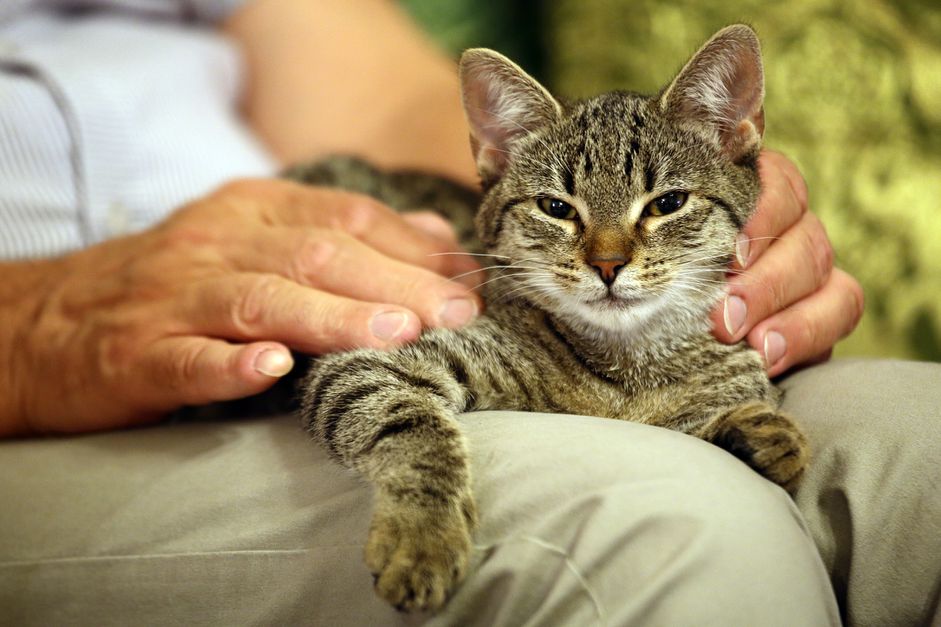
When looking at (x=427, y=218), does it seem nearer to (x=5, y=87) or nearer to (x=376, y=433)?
(x=376, y=433)

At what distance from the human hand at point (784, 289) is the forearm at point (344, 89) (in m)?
1.05

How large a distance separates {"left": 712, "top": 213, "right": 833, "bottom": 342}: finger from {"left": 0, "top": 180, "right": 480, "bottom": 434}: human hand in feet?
1.32

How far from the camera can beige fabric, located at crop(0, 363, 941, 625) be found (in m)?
0.81

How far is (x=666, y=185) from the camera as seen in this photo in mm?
1197

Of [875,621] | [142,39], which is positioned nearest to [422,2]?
[142,39]

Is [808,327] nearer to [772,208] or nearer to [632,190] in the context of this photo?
[772,208]

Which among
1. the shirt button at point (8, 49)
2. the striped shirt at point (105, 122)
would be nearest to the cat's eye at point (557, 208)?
the striped shirt at point (105, 122)

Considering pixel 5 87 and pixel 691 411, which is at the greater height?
pixel 5 87

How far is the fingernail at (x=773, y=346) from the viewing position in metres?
1.25

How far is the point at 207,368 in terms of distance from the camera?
1.20m

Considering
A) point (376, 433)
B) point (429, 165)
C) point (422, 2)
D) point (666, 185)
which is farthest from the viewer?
point (422, 2)

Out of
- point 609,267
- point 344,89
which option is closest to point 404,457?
point 609,267

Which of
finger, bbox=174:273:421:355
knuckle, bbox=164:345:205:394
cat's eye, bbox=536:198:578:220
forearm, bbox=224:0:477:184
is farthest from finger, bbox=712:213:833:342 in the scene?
forearm, bbox=224:0:477:184

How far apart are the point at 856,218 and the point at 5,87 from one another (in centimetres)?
178
